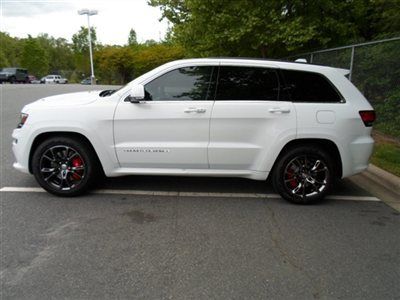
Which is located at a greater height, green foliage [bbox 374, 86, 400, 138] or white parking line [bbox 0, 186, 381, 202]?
green foliage [bbox 374, 86, 400, 138]

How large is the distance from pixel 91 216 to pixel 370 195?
147 inches

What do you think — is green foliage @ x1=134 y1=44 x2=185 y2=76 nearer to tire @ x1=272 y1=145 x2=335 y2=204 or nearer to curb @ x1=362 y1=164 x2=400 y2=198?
curb @ x1=362 y1=164 x2=400 y2=198

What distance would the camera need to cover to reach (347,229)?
375cm

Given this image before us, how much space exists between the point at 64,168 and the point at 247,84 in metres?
2.60

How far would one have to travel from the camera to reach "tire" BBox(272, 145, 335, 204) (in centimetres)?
437

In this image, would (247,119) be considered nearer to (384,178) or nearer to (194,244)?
(194,244)

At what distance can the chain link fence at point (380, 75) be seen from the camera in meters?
7.49

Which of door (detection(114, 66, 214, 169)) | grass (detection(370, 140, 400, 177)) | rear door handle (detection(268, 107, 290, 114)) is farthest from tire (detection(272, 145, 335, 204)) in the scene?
grass (detection(370, 140, 400, 177))

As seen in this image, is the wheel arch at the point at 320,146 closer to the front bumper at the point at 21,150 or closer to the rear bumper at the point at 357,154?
the rear bumper at the point at 357,154

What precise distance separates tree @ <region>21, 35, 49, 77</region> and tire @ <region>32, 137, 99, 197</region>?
255 feet

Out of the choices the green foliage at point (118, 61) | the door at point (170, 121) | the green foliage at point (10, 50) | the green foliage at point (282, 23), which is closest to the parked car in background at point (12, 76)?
the green foliage at point (118, 61)

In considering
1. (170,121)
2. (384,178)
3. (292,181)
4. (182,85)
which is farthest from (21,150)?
(384,178)

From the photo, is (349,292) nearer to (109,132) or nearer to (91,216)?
(91,216)

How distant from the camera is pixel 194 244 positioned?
3.35m
